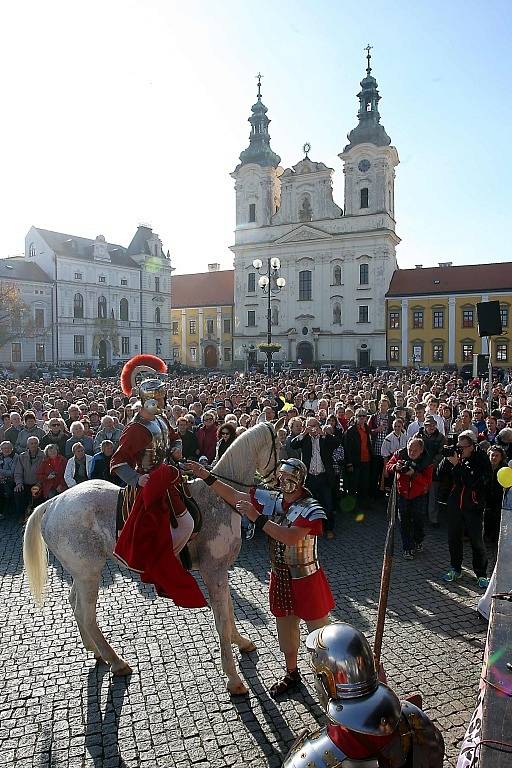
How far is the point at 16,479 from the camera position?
32.6 ft

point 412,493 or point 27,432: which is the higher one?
point 27,432

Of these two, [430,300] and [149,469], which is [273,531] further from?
[430,300]

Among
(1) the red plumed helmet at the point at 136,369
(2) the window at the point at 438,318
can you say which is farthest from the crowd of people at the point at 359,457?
(2) the window at the point at 438,318

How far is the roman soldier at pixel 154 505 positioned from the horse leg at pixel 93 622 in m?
0.78

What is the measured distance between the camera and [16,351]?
5447cm

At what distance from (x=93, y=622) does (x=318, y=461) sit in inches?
198

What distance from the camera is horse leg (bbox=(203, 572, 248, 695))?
5.00 metres

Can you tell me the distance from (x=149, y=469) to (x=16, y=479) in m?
5.87

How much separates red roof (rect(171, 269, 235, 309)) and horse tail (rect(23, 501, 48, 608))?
6412cm

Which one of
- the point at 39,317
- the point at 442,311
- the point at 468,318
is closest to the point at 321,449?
the point at 468,318

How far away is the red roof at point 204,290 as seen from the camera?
71.1 metres

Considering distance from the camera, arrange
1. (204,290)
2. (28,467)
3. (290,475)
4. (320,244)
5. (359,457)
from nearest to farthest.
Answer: (290,475) < (28,467) < (359,457) < (320,244) < (204,290)

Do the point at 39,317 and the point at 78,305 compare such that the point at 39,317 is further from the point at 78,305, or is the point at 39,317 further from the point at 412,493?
the point at 412,493

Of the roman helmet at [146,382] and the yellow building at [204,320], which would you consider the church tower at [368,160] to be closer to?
the yellow building at [204,320]
